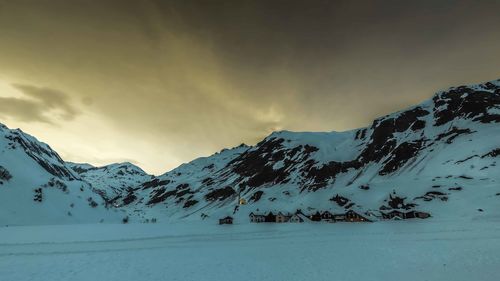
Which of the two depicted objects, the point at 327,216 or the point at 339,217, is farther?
the point at 327,216

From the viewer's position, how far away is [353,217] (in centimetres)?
14288

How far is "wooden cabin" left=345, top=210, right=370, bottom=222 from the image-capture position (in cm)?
13925

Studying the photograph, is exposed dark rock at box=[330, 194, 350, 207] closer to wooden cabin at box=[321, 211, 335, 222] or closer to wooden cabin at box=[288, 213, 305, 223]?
wooden cabin at box=[321, 211, 335, 222]

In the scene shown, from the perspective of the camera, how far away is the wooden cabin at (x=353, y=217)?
13925cm

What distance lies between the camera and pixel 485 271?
26.8m

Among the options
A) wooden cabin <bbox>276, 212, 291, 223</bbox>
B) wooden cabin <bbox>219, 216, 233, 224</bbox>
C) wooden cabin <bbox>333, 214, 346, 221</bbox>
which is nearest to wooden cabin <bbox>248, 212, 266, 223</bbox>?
wooden cabin <bbox>276, 212, 291, 223</bbox>

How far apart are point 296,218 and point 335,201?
1002 inches

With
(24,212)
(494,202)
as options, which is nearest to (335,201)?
(494,202)

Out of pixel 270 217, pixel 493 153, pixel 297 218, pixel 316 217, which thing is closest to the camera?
pixel 316 217

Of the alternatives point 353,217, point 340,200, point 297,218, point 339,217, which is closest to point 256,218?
point 297,218

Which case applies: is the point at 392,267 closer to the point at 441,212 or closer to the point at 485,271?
the point at 485,271

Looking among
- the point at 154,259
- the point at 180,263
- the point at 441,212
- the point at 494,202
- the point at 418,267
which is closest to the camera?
the point at 418,267

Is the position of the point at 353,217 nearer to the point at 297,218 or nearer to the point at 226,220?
the point at 297,218

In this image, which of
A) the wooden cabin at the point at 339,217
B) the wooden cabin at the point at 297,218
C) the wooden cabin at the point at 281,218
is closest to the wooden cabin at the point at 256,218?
the wooden cabin at the point at 281,218
